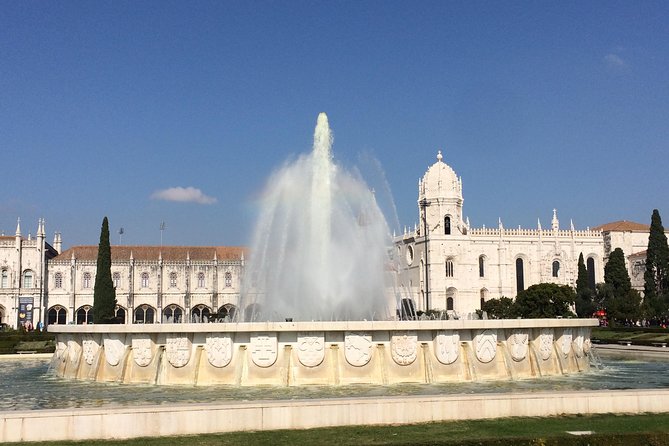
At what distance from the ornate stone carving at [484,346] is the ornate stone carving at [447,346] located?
563 mm

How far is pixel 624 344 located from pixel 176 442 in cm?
2988

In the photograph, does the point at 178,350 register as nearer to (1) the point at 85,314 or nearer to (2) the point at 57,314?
(1) the point at 85,314

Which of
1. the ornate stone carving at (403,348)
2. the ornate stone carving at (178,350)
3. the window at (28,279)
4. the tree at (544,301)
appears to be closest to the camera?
the ornate stone carving at (403,348)

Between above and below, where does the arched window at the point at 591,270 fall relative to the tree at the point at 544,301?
above

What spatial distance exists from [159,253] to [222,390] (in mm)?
63583

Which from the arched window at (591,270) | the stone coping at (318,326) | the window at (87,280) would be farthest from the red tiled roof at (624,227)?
the stone coping at (318,326)

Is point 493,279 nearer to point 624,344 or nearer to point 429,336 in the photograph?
point 624,344

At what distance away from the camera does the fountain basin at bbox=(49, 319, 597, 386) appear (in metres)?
17.8

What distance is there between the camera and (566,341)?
811 inches

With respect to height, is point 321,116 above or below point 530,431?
above

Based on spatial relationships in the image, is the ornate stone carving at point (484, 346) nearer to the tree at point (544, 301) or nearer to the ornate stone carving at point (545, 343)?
the ornate stone carving at point (545, 343)

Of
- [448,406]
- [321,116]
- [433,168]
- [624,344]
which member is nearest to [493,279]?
[433,168]

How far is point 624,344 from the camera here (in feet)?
116

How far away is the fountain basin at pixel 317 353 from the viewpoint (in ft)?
58.2
